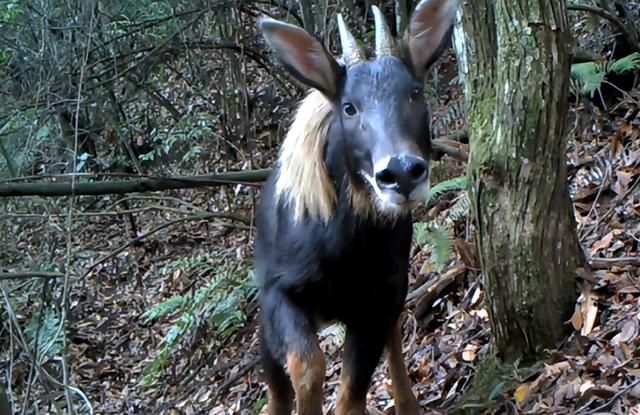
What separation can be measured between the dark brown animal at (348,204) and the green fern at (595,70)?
152 inches

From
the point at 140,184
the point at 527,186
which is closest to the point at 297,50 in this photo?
the point at 527,186

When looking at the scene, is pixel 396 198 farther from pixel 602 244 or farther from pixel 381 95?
pixel 602 244

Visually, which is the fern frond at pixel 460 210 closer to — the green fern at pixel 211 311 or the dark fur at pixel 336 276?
the green fern at pixel 211 311

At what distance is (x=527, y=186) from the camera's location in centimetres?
531

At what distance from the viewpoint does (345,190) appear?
4801 millimetres

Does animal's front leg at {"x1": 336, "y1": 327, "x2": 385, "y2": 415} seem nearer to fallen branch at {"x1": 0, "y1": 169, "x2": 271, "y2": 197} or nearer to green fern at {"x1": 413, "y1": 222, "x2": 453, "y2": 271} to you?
green fern at {"x1": 413, "y1": 222, "x2": 453, "y2": 271}

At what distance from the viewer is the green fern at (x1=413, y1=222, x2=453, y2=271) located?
675 centimetres

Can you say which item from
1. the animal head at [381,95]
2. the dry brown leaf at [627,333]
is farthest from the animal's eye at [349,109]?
the dry brown leaf at [627,333]

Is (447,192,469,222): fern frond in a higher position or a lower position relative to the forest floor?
higher

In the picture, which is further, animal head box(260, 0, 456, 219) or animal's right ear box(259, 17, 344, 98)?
animal's right ear box(259, 17, 344, 98)

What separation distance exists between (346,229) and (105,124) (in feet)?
21.6

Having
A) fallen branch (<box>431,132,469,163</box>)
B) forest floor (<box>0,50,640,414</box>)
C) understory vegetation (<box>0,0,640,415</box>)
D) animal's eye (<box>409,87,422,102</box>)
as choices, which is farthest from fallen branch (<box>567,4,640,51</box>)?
animal's eye (<box>409,87,422,102</box>)

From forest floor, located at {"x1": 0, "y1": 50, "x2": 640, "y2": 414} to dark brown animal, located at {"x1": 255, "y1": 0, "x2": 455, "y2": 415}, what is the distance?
0.87m

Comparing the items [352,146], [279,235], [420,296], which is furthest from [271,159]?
[352,146]
